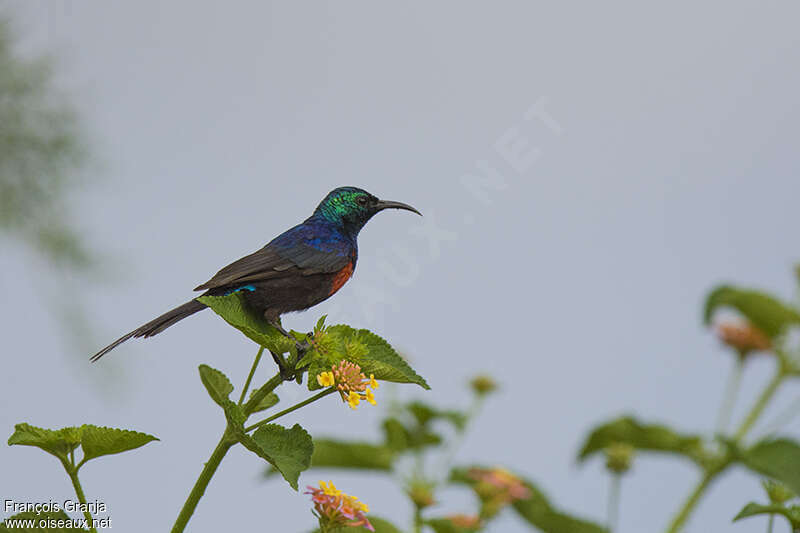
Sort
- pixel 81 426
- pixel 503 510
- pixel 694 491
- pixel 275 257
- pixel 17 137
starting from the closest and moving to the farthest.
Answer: pixel 81 426 < pixel 275 257 < pixel 503 510 < pixel 694 491 < pixel 17 137

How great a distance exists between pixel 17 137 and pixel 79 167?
0.81 meters

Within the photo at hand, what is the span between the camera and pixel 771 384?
4.02m

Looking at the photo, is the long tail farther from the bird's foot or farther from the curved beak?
the curved beak

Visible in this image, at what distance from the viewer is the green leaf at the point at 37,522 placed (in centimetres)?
176

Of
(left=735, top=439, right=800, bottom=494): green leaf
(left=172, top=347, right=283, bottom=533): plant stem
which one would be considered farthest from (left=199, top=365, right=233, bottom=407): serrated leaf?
(left=735, top=439, right=800, bottom=494): green leaf

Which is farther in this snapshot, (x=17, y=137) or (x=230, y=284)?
(x=17, y=137)

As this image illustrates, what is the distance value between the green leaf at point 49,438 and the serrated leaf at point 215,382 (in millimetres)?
315

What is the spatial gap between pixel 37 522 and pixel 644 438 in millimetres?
2857

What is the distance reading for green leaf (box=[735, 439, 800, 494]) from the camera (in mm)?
3178

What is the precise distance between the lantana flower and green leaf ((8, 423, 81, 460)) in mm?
575

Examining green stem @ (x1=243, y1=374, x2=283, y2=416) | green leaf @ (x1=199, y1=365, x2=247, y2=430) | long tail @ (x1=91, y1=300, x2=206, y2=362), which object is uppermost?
long tail @ (x1=91, y1=300, x2=206, y2=362)

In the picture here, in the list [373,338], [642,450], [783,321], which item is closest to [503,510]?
[642,450]

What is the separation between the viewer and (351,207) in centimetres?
312

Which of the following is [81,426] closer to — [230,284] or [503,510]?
[230,284]
